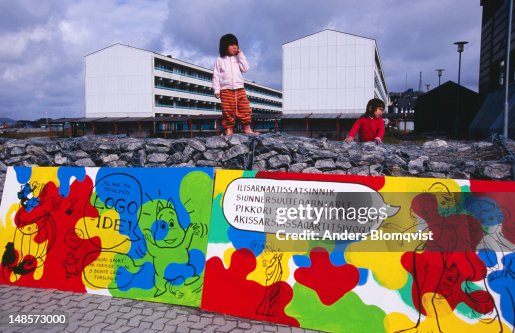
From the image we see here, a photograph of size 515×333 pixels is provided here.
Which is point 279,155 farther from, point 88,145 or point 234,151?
point 88,145

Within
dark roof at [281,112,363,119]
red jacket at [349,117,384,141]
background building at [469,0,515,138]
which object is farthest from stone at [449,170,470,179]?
dark roof at [281,112,363,119]

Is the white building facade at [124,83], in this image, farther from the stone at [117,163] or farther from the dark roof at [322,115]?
the stone at [117,163]

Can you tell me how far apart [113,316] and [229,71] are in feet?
13.4

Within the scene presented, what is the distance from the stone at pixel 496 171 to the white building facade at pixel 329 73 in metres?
35.6

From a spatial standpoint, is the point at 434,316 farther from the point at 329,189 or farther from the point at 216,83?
the point at 216,83

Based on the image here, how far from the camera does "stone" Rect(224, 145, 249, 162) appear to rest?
4.82 meters

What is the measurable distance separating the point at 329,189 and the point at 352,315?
1.27 meters

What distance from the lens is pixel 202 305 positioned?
3779 mm

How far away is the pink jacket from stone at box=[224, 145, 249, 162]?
1528 millimetres

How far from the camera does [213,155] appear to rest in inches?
196

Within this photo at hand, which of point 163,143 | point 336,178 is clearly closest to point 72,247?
point 163,143

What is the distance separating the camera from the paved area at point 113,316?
345 centimetres

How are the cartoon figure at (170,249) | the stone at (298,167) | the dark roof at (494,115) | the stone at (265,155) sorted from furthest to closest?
the dark roof at (494,115)
the stone at (265,155)
the stone at (298,167)
the cartoon figure at (170,249)

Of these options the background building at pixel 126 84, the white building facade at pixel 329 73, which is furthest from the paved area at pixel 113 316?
the background building at pixel 126 84
